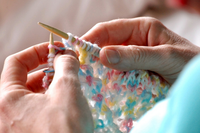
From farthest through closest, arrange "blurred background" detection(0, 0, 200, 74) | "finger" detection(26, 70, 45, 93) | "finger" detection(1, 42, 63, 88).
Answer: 1. "blurred background" detection(0, 0, 200, 74)
2. "finger" detection(26, 70, 45, 93)
3. "finger" detection(1, 42, 63, 88)

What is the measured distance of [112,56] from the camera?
62 cm

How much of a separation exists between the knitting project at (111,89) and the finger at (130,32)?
155 millimetres

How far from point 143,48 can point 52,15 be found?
60 centimetres

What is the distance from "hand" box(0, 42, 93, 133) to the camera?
449mm

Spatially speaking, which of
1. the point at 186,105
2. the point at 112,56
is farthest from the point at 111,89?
the point at 186,105

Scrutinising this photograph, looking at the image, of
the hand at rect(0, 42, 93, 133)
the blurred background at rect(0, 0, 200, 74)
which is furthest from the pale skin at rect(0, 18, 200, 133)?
the blurred background at rect(0, 0, 200, 74)

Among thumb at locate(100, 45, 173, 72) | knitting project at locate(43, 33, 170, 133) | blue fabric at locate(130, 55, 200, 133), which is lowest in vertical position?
knitting project at locate(43, 33, 170, 133)

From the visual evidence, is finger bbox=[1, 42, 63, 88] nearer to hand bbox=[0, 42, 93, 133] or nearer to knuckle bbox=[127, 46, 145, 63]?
hand bbox=[0, 42, 93, 133]

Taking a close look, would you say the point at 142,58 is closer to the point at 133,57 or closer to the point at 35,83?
the point at 133,57

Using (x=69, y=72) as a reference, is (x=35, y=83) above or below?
below

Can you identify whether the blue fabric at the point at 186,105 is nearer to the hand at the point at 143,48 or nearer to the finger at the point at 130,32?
the hand at the point at 143,48

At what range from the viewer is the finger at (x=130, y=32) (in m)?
0.82

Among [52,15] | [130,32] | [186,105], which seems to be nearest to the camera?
[186,105]

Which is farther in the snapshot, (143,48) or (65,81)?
(143,48)
